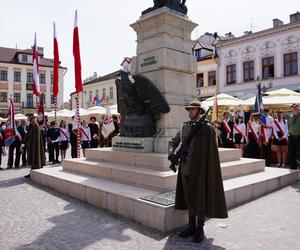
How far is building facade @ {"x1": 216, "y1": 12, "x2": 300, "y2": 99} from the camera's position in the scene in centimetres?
2745

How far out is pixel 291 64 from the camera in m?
27.7

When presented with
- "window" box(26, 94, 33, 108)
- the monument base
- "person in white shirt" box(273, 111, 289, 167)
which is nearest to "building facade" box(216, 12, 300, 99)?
"person in white shirt" box(273, 111, 289, 167)

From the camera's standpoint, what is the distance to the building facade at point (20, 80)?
48906 mm

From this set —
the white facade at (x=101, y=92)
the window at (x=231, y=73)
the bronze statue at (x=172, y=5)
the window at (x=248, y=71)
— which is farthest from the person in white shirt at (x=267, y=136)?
the white facade at (x=101, y=92)

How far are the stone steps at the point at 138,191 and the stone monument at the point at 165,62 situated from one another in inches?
56.5

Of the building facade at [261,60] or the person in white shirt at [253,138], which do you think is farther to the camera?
the building facade at [261,60]

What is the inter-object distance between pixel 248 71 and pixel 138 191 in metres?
28.2

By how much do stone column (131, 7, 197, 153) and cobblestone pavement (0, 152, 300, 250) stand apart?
95.4 inches

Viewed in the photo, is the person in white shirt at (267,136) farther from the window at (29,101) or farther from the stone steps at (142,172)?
the window at (29,101)

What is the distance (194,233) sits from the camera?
417 cm

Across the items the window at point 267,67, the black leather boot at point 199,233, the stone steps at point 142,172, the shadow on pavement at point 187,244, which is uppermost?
the window at point 267,67

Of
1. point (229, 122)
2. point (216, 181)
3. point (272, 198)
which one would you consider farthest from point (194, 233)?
point (229, 122)

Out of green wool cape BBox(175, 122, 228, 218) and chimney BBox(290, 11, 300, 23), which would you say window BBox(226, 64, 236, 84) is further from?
green wool cape BBox(175, 122, 228, 218)

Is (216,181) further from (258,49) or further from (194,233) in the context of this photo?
(258,49)
